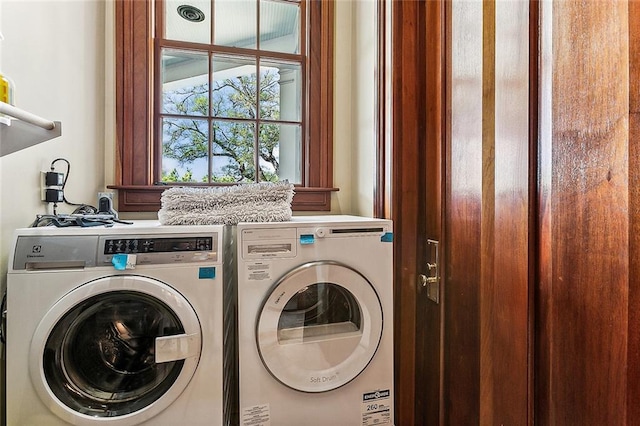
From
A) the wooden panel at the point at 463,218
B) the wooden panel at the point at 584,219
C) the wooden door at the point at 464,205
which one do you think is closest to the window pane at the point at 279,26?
the wooden door at the point at 464,205

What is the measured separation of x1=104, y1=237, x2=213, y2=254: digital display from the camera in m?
1.12

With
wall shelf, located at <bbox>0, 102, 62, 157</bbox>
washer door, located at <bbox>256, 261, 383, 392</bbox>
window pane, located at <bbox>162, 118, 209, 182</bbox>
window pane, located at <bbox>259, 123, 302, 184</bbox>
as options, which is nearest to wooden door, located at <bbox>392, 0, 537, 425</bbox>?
washer door, located at <bbox>256, 261, 383, 392</bbox>

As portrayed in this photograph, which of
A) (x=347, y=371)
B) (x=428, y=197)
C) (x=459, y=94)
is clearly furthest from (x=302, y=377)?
(x=459, y=94)

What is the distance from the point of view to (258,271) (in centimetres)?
125

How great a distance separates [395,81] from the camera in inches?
60.7

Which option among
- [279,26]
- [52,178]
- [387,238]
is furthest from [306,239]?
[279,26]

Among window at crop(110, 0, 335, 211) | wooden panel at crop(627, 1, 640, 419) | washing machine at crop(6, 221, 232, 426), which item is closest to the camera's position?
wooden panel at crop(627, 1, 640, 419)

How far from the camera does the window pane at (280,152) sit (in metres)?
2.02

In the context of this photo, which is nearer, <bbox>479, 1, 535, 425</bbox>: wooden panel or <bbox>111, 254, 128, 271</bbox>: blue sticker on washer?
<bbox>479, 1, 535, 425</bbox>: wooden panel

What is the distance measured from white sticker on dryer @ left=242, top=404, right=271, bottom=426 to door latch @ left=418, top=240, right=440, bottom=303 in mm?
785

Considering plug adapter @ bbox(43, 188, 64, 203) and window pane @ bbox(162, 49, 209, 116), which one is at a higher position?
window pane @ bbox(162, 49, 209, 116)

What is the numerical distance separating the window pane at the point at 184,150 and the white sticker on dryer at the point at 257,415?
3.98 ft

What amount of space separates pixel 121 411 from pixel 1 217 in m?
0.72

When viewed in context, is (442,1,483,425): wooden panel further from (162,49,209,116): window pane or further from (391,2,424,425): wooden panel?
(162,49,209,116): window pane
